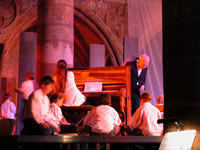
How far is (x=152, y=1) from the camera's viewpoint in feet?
48.2

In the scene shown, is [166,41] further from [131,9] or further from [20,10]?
[20,10]

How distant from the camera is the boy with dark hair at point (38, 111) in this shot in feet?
15.3

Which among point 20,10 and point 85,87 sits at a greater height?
point 20,10

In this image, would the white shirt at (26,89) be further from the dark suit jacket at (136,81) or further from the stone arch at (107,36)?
the stone arch at (107,36)

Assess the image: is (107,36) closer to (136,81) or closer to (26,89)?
(136,81)

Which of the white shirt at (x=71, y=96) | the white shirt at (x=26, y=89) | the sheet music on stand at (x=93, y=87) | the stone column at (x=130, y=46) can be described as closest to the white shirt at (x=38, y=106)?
the white shirt at (x=26, y=89)

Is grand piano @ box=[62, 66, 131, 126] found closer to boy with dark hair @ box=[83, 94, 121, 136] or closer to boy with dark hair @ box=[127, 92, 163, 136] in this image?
boy with dark hair @ box=[127, 92, 163, 136]

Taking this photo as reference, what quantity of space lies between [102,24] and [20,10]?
12.5ft

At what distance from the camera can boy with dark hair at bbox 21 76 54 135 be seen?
4.66 metres

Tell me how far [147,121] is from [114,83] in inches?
114

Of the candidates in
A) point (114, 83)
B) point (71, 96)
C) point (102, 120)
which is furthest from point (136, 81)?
point (102, 120)

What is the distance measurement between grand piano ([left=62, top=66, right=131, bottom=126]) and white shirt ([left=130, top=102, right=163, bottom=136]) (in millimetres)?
1894

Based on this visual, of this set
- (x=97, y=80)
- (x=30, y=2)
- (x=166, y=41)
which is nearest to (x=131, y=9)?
(x=30, y=2)

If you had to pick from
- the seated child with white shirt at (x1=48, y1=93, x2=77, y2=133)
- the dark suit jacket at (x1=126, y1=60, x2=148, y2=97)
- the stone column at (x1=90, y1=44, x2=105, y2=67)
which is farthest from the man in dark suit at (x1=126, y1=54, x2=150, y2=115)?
the seated child with white shirt at (x1=48, y1=93, x2=77, y2=133)
